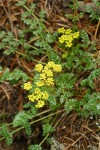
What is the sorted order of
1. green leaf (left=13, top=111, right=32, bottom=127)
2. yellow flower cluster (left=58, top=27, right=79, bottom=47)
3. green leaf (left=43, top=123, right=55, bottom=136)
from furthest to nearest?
1. yellow flower cluster (left=58, top=27, right=79, bottom=47)
2. green leaf (left=43, top=123, right=55, bottom=136)
3. green leaf (left=13, top=111, right=32, bottom=127)

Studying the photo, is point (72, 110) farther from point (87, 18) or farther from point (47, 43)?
point (87, 18)

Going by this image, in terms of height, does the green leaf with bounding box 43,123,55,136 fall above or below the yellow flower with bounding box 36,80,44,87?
below

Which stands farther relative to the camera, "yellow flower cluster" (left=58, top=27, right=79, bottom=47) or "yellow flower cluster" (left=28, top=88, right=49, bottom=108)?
"yellow flower cluster" (left=58, top=27, right=79, bottom=47)

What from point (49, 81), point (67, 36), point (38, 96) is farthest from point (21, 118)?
point (67, 36)

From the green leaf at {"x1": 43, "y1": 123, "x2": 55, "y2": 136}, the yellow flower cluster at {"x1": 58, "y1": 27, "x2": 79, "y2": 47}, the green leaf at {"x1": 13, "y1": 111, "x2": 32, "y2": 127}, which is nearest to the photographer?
the green leaf at {"x1": 13, "y1": 111, "x2": 32, "y2": 127}

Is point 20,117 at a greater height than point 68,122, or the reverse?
point 20,117

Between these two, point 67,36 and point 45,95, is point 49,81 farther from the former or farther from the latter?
point 67,36

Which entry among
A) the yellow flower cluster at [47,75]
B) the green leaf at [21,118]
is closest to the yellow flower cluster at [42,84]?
the yellow flower cluster at [47,75]

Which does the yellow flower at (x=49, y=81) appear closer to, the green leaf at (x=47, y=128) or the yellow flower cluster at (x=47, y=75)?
the yellow flower cluster at (x=47, y=75)

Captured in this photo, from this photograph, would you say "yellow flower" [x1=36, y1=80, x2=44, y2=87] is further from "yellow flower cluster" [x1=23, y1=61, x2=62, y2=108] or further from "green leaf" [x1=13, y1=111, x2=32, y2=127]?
"green leaf" [x1=13, y1=111, x2=32, y2=127]

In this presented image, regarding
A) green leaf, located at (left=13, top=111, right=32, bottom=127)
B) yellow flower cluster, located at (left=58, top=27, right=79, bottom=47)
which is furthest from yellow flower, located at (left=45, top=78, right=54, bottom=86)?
yellow flower cluster, located at (left=58, top=27, right=79, bottom=47)

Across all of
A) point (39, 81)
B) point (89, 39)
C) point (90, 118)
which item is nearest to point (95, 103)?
point (90, 118)
